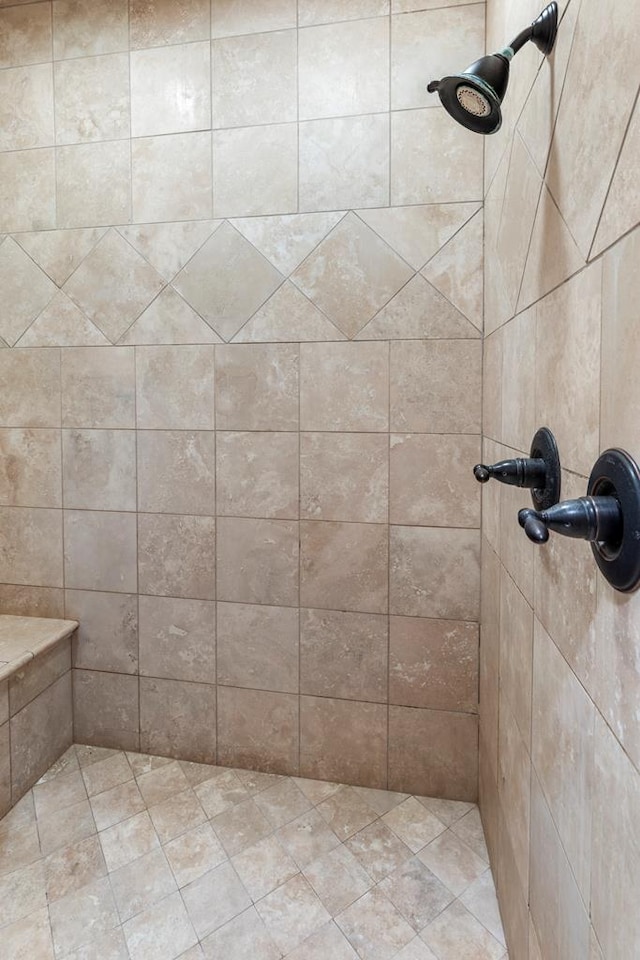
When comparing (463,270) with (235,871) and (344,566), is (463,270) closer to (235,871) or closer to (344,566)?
(344,566)

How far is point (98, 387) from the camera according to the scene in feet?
6.79

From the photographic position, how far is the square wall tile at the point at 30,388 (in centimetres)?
211

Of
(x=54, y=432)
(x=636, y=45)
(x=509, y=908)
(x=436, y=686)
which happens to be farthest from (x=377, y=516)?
(x=636, y=45)

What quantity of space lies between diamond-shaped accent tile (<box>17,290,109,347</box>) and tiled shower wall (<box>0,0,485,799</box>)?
1 cm

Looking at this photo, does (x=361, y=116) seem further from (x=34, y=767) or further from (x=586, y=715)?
(x=34, y=767)

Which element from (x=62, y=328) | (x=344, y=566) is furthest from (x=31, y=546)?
(x=344, y=566)

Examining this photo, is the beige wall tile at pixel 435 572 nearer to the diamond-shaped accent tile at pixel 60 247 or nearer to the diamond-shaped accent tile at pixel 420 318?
the diamond-shaped accent tile at pixel 420 318

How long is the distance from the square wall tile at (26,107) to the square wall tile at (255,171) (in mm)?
706

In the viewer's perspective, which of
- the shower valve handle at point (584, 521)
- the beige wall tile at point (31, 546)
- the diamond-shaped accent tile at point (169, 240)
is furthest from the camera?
the beige wall tile at point (31, 546)

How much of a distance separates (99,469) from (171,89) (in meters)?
1.42

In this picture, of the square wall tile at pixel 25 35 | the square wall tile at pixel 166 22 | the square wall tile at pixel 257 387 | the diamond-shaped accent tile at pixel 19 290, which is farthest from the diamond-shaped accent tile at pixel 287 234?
the square wall tile at pixel 25 35

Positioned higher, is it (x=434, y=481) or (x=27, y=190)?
(x=27, y=190)

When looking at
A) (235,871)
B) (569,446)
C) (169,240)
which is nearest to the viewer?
(569,446)

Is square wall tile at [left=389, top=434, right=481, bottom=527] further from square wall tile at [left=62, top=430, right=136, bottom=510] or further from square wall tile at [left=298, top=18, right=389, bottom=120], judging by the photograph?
square wall tile at [left=298, top=18, right=389, bottom=120]
